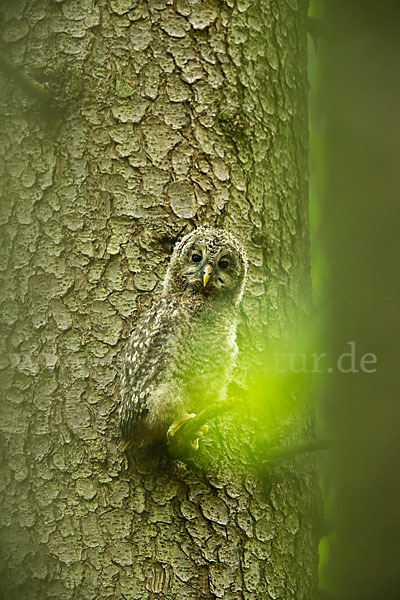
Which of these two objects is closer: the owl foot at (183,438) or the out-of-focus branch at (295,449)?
the out-of-focus branch at (295,449)

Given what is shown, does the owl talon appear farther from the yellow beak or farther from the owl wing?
the yellow beak

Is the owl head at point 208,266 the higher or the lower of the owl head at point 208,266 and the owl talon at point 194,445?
the higher

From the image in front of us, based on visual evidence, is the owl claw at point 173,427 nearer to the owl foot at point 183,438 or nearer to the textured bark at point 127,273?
the owl foot at point 183,438

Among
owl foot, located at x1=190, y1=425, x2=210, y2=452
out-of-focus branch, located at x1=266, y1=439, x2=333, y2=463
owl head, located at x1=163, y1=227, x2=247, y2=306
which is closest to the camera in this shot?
out-of-focus branch, located at x1=266, y1=439, x2=333, y2=463

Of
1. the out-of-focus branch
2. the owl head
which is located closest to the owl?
the owl head

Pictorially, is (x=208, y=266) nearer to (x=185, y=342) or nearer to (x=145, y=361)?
(x=185, y=342)

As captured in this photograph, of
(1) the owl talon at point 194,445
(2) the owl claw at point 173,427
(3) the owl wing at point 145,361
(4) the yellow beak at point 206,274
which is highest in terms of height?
(4) the yellow beak at point 206,274

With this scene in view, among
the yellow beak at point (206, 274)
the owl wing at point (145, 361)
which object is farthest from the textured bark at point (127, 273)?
the yellow beak at point (206, 274)

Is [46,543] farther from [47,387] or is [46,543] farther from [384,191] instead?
[384,191]
